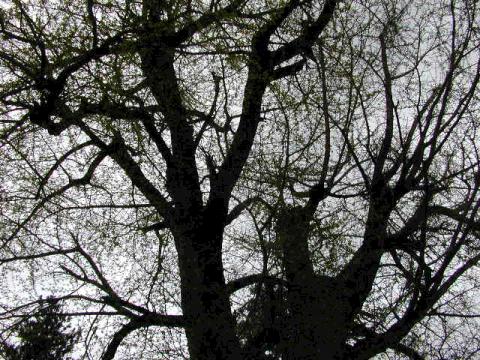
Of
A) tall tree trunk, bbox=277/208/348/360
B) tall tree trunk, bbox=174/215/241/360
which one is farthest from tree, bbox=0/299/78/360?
tall tree trunk, bbox=277/208/348/360

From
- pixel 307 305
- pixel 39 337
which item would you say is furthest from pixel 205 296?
pixel 39 337

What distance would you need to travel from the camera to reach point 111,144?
15.2ft

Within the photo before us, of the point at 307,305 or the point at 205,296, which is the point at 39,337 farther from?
the point at 307,305

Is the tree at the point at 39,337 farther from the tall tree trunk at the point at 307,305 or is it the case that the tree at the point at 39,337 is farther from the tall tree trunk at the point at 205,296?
the tall tree trunk at the point at 307,305

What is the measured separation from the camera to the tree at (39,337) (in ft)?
14.8

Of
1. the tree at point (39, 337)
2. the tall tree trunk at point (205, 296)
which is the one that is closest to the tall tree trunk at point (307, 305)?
the tall tree trunk at point (205, 296)

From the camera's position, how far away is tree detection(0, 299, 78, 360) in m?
4.50

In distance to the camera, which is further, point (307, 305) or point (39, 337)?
point (39, 337)

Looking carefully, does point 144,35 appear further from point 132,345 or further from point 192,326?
point 132,345

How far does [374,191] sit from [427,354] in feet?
4.85

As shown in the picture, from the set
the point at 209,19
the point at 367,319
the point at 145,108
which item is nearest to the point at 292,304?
the point at 367,319

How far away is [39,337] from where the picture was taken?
15.5 ft

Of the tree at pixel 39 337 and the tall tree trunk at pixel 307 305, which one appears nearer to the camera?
the tall tree trunk at pixel 307 305

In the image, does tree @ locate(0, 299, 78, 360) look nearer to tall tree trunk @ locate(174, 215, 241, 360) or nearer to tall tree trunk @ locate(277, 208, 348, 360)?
tall tree trunk @ locate(174, 215, 241, 360)
